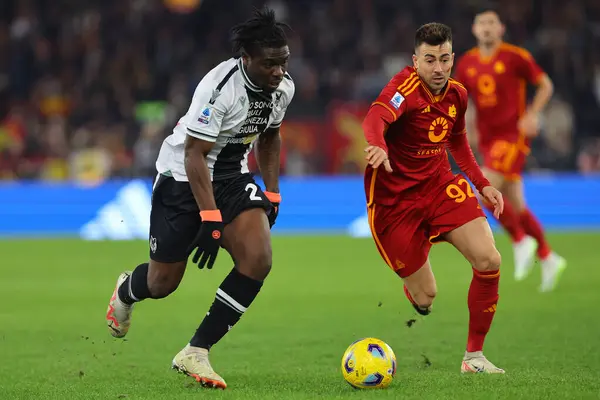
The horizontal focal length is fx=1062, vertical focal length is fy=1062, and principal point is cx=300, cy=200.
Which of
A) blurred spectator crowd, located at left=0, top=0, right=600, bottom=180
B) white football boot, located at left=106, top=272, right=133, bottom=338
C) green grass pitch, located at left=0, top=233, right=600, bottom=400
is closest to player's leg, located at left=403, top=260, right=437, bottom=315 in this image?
green grass pitch, located at left=0, top=233, right=600, bottom=400

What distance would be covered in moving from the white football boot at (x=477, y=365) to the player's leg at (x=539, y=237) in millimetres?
4656

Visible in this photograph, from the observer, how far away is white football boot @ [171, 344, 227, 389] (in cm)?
638

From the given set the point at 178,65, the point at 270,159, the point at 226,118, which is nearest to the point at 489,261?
the point at 270,159

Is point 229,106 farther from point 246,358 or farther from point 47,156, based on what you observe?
point 47,156

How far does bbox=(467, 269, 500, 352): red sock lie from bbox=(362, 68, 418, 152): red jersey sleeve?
1155mm

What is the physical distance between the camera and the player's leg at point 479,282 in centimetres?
693

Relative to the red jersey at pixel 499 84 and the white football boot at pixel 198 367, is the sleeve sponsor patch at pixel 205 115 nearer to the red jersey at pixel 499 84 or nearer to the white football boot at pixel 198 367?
the white football boot at pixel 198 367

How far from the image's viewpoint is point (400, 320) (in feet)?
31.2

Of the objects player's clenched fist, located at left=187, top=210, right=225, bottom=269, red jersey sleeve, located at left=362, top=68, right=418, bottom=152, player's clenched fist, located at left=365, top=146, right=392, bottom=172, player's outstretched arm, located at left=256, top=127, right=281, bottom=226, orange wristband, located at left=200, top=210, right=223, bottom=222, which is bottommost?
player's clenched fist, located at left=187, top=210, right=225, bottom=269

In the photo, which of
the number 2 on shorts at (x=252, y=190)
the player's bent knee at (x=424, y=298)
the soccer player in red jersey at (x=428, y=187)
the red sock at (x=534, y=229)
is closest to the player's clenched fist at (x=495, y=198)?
the soccer player in red jersey at (x=428, y=187)

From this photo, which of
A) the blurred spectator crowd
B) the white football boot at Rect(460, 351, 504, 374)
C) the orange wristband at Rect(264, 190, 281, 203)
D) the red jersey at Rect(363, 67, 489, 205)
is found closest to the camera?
the white football boot at Rect(460, 351, 504, 374)

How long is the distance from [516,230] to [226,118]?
606 centimetres

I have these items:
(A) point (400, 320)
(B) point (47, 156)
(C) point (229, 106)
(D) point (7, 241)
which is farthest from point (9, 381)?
(B) point (47, 156)

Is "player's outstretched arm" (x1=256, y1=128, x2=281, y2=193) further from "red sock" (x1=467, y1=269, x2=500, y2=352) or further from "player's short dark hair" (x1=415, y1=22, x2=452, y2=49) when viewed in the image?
"red sock" (x1=467, y1=269, x2=500, y2=352)
